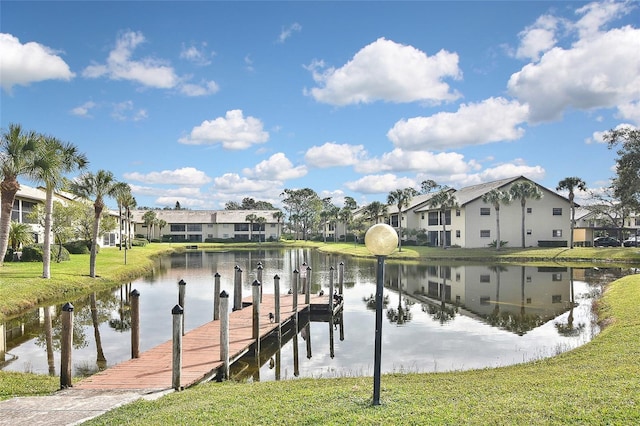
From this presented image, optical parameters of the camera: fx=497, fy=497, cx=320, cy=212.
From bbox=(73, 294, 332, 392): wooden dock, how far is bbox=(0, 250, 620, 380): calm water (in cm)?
96

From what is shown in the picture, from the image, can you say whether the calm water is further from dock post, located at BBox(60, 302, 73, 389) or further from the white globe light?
the white globe light

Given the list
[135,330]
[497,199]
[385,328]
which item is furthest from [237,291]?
[497,199]

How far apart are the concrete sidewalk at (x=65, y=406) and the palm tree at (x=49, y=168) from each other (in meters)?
19.8

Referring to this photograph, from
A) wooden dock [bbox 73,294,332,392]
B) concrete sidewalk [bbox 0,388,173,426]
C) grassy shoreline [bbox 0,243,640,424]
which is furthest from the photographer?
wooden dock [bbox 73,294,332,392]

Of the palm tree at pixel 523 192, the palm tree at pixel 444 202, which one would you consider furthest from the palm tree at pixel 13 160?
the palm tree at pixel 523 192

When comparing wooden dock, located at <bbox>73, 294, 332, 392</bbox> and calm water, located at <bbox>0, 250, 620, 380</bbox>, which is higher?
wooden dock, located at <bbox>73, 294, 332, 392</bbox>

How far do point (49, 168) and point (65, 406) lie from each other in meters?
21.3

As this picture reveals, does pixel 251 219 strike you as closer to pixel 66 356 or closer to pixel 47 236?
pixel 47 236

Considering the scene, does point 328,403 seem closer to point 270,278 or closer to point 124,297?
point 124,297

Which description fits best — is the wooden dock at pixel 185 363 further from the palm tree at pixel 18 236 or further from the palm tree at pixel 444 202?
the palm tree at pixel 444 202

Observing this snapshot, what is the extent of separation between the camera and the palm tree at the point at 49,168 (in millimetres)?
26953

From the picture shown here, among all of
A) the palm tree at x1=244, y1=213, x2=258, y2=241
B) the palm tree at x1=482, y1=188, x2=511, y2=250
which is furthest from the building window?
the palm tree at x1=244, y1=213, x2=258, y2=241

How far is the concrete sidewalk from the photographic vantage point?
27.3ft

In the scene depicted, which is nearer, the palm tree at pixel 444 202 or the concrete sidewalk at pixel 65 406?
the concrete sidewalk at pixel 65 406
